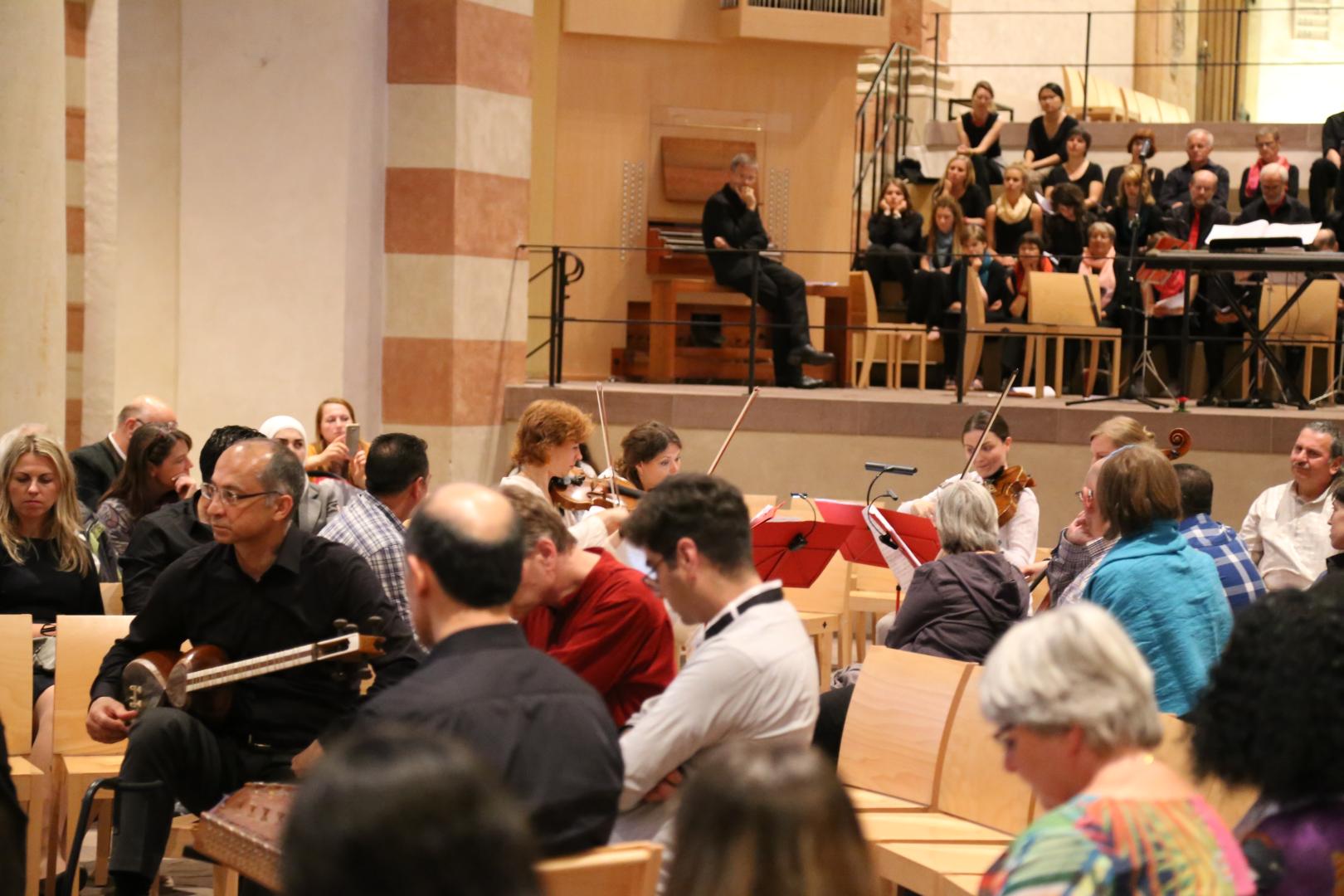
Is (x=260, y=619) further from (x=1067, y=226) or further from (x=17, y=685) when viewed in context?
(x=1067, y=226)

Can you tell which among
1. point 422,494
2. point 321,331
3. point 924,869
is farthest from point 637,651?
point 321,331

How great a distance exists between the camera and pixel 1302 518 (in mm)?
6129

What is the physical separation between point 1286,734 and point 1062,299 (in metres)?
8.07

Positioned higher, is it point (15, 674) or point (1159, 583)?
point (1159, 583)

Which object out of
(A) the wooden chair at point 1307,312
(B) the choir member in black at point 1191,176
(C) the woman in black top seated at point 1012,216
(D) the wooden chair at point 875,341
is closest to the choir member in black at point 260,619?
(D) the wooden chair at point 875,341

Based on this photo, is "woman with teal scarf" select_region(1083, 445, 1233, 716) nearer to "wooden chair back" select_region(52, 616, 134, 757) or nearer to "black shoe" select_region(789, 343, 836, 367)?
"wooden chair back" select_region(52, 616, 134, 757)

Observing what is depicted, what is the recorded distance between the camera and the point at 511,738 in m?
2.50

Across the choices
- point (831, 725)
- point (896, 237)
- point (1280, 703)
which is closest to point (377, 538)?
point (831, 725)

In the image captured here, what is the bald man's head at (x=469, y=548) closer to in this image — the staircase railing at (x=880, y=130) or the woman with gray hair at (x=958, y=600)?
the woman with gray hair at (x=958, y=600)

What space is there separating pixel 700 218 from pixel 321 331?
133 inches

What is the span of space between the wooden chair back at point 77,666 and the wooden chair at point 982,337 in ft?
19.5

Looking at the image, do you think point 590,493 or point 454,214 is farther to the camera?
point 454,214

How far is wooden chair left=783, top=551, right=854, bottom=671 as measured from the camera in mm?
6953

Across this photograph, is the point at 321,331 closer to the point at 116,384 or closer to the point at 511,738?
the point at 116,384
